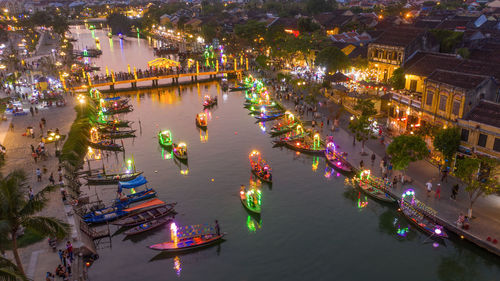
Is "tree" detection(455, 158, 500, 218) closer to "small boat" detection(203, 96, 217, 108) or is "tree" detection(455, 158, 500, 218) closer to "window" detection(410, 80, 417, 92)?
"window" detection(410, 80, 417, 92)

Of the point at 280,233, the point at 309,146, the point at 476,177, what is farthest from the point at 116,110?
the point at 476,177

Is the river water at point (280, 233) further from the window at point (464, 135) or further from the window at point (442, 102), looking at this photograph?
the window at point (442, 102)

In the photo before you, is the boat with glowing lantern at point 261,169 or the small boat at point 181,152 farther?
the small boat at point 181,152

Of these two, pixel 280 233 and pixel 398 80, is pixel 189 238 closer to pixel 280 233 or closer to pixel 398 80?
pixel 280 233

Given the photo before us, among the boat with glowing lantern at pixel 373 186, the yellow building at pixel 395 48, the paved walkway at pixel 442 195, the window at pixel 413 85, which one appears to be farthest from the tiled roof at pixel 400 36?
the boat with glowing lantern at pixel 373 186

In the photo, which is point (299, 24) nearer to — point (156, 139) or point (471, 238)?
point (156, 139)

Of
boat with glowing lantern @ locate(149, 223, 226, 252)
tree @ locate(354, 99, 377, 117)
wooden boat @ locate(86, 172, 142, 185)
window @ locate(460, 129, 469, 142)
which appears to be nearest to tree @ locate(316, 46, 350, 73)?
tree @ locate(354, 99, 377, 117)

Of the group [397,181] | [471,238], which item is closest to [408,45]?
[397,181]
